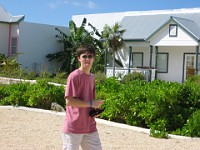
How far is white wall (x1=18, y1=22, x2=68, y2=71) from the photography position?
30344mm

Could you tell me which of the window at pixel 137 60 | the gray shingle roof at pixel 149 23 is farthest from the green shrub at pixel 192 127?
the window at pixel 137 60

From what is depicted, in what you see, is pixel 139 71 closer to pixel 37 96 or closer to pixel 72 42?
pixel 72 42

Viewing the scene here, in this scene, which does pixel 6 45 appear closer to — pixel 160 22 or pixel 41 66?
pixel 41 66

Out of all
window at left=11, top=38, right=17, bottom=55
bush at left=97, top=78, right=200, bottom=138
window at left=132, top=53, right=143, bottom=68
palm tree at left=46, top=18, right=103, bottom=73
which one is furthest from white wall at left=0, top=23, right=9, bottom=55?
bush at left=97, top=78, right=200, bottom=138

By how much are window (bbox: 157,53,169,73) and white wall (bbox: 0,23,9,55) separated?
35.3 ft

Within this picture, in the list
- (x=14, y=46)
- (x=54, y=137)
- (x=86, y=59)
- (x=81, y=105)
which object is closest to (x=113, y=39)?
(x=14, y=46)

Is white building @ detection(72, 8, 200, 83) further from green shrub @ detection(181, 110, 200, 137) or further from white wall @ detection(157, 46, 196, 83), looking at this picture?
green shrub @ detection(181, 110, 200, 137)

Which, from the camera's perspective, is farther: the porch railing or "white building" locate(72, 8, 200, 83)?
the porch railing

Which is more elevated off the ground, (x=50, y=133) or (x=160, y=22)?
(x=160, y=22)

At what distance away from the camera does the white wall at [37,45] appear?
30.3 m

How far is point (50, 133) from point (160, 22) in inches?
854

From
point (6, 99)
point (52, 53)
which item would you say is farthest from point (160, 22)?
point (6, 99)

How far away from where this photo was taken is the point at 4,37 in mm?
30734

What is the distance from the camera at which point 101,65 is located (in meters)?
29.9
